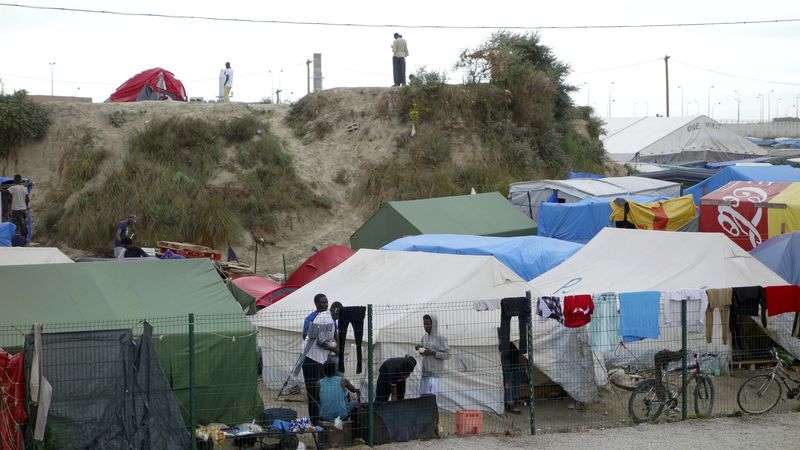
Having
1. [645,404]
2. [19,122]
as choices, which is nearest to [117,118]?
[19,122]

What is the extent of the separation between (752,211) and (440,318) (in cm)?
1063

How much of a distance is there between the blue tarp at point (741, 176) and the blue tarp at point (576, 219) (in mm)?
3532

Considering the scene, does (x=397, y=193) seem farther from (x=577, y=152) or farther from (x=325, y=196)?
(x=577, y=152)

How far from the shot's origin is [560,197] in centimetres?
2747

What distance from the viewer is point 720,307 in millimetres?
12750

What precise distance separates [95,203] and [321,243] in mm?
7335

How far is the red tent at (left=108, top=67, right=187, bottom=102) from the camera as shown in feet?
122

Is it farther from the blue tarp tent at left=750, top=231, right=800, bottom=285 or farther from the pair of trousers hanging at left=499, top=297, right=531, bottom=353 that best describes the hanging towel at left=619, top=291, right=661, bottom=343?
the blue tarp tent at left=750, top=231, right=800, bottom=285

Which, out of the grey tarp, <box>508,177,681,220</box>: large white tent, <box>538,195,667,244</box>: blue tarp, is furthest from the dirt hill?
the grey tarp

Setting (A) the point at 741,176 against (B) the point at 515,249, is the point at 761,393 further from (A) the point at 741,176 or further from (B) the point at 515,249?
(A) the point at 741,176

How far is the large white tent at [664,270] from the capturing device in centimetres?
1368

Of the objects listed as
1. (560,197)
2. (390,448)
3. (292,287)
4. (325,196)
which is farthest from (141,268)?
(325,196)

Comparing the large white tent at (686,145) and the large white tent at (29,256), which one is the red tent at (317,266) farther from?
the large white tent at (686,145)

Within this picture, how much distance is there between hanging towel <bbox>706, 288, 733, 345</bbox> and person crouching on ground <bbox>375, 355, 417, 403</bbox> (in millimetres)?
4382
